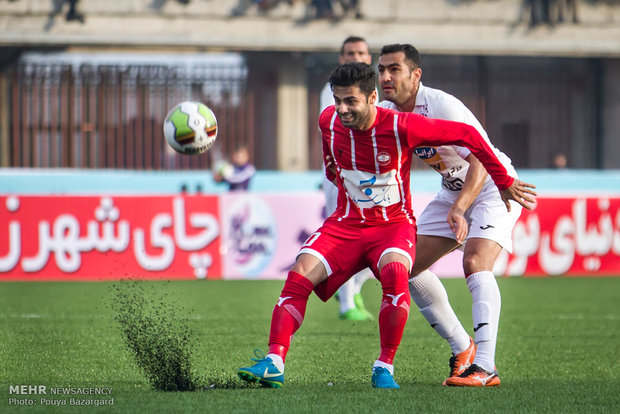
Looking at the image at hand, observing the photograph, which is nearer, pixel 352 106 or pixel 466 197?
pixel 352 106

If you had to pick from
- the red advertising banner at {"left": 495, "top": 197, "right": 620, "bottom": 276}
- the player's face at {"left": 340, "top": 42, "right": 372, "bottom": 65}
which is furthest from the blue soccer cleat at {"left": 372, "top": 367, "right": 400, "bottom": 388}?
the red advertising banner at {"left": 495, "top": 197, "right": 620, "bottom": 276}

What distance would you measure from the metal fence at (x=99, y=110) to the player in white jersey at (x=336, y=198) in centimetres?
1133

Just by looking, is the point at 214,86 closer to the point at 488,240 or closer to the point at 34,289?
the point at 34,289

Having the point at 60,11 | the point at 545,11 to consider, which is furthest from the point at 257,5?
the point at 545,11

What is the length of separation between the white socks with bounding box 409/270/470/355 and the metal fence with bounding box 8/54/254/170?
14.9 m

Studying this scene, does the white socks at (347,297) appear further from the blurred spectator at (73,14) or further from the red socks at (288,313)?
the blurred spectator at (73,14)

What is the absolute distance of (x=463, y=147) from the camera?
625 cm

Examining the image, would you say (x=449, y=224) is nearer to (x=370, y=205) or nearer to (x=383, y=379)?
(x=370, y=205)

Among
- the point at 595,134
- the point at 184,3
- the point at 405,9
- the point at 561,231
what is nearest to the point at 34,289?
the point at 561,231

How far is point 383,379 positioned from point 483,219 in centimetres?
130

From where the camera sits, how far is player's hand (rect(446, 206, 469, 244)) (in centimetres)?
593

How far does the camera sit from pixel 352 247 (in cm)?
589
